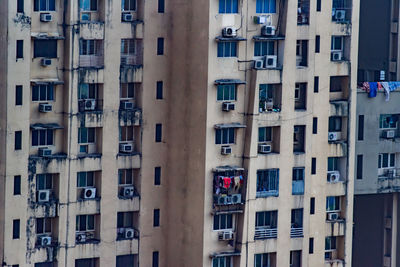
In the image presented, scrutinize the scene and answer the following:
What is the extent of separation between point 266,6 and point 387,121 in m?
5.21

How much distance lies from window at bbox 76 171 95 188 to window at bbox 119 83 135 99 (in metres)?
1.86

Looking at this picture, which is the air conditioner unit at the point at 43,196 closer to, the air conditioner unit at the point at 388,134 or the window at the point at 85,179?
the window at the point at 85,179

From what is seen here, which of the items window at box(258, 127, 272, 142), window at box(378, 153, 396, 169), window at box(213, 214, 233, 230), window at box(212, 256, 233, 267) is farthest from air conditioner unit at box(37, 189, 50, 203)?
window at box(378, 153, 396, 169)

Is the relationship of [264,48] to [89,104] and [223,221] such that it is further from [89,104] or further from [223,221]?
[89,104]

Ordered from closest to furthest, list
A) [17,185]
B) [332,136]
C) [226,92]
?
1. [17,185]
2. [226,92]
3. [332,136]

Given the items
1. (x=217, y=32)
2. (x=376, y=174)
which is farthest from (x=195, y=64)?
(x=376, y=174)

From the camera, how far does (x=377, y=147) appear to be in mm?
40219

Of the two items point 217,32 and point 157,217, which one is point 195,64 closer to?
point 217,32

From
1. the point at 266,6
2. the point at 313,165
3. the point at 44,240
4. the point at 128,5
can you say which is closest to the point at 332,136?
the point at 313,165

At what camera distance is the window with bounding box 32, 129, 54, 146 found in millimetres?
36094

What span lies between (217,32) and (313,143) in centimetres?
382

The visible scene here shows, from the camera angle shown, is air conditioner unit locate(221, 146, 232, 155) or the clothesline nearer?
air conditioner unit locate(221, 146, 232, 155)

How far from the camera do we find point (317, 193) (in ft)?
126

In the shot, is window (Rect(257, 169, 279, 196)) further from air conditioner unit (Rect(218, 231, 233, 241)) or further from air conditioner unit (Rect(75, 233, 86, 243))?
air conditioner unit (Rect(75, 233, 86, 243))
